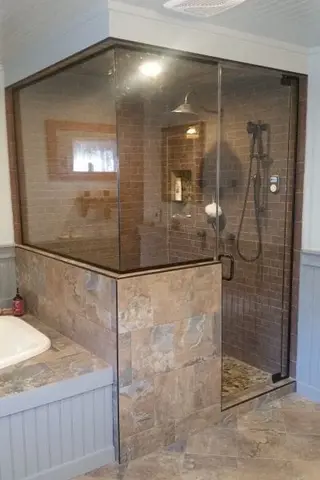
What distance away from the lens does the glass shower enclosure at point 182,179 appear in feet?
8.85

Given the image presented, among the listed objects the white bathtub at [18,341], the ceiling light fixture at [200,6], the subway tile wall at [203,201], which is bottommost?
the white bathtub at [18,341]

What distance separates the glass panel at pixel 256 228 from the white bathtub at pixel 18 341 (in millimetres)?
1237

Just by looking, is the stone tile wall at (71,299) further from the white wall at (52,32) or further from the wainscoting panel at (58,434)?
the white wall at (52,32)

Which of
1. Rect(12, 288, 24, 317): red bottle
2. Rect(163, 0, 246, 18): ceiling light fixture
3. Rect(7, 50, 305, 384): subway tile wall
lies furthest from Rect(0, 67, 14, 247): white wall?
Rect(163, 0, 246, 18): ceiling light fixture

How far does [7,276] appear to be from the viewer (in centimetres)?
340

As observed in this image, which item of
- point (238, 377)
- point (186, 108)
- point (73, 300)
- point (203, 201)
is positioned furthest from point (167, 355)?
point (186, 108)

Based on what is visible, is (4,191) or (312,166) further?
(4,191)

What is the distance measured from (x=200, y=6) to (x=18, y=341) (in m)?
2.18

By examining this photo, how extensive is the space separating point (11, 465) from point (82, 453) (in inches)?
14.5

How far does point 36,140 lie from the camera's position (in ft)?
10.6

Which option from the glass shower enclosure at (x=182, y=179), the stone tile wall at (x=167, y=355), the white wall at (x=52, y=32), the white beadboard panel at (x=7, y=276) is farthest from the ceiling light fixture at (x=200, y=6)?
the white beadboard panel at (x=7, y=276)

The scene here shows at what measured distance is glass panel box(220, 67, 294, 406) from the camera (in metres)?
3.09

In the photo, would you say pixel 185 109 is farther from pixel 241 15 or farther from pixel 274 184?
pixel 241 15

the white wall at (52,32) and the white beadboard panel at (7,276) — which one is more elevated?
the white wall at (52,32)
